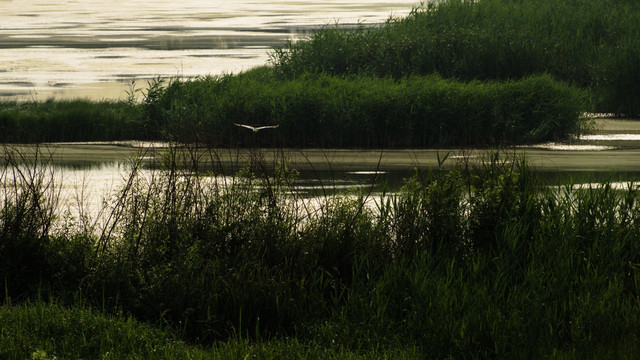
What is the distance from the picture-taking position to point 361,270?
7570 millimetres

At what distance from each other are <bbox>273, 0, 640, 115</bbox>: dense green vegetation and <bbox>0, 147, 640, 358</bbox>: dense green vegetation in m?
10.7

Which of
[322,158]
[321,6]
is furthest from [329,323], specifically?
[321,6]

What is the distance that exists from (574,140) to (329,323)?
34.5 ft

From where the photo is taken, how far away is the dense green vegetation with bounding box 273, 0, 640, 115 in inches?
746

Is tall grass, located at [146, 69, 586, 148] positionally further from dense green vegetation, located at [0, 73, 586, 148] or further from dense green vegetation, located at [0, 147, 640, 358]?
dense green vegetation, located at [0, 147, 640, 358]

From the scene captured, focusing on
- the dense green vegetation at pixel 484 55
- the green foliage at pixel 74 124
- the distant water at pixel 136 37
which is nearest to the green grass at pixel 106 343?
the green foliage at pixel 74 124

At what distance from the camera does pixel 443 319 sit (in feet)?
21.3

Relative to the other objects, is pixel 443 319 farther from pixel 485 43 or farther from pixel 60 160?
pixel 485 43

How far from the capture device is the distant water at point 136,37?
2375 cm

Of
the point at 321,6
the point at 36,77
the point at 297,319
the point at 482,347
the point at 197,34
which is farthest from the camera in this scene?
the point at 321,6

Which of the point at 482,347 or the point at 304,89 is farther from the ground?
the point at 304,89

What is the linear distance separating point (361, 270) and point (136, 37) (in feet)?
93.4

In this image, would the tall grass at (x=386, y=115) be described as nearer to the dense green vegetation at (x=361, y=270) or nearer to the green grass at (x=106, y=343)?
the dense green vegetation at (x=361, y=270)

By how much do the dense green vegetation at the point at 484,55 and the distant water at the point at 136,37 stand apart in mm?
3274
